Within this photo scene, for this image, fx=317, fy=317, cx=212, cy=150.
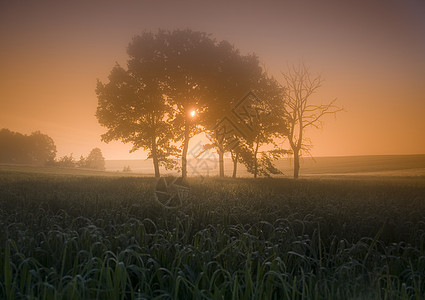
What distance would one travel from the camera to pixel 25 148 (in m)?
79.0

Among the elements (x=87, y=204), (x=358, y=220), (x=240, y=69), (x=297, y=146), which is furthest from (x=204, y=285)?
(x=297, y=146)

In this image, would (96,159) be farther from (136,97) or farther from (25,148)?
(136,97)

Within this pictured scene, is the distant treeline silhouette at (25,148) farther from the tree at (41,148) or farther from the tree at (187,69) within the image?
the tree at (187,69)

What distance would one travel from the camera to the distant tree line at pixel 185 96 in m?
28.0

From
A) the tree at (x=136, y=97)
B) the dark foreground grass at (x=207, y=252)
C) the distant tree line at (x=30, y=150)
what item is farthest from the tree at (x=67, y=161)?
the dark foreground grass at (x=207, y=252)

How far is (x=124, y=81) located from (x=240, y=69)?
10.6m

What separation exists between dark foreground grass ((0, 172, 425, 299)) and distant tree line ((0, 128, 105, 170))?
71601 millimetres

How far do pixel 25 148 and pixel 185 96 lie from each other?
67324mm

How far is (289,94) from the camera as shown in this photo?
1398 inches

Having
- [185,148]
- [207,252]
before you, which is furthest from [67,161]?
[207,252]

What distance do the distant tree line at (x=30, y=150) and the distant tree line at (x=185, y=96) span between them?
49.7m

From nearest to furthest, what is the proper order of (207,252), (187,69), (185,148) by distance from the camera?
(207,252) → (187,69) → (185,148)

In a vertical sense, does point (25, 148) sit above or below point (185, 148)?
above

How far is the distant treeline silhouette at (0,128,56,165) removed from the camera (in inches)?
3012
